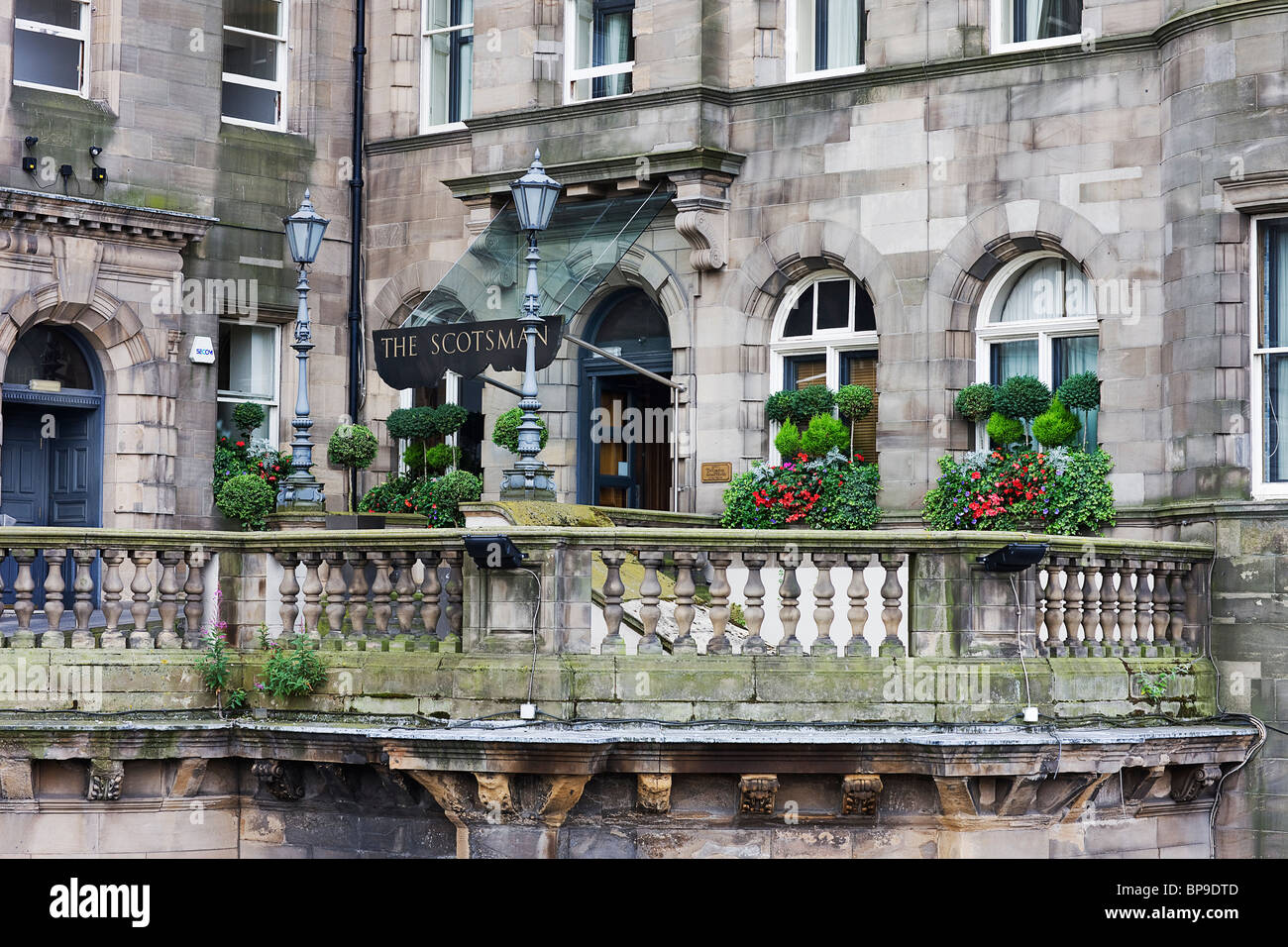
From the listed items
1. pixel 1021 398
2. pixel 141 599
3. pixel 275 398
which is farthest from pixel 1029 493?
pixel 275 398

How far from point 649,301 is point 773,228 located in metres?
2.14

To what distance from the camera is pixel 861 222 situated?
22.0 metres

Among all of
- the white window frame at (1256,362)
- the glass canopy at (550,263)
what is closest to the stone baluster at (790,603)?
the white window frame at (1256,362)

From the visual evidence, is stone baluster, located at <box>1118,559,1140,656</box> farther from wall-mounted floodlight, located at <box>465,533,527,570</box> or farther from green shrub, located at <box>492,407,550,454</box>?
green shrub, located at <box>492,407,550,454</box>

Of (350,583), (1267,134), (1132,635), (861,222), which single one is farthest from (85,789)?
(1267,134)

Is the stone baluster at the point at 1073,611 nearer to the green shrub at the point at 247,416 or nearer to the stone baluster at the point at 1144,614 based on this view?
the stone baluster at the point at 1144,614

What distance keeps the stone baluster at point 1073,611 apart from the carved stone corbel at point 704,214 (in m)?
7.12

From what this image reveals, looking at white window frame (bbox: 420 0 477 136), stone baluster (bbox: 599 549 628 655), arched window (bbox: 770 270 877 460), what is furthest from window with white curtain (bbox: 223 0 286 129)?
stone baluster (bbox: 599 549 628 655)

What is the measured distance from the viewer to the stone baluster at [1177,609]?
18359 millimetres

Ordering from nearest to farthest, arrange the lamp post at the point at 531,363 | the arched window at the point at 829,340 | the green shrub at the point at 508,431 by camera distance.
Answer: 1. the lamp post at the point at 531,363
2. the arched window at the point at 829,340
3. the green shrub at the point at 508,431

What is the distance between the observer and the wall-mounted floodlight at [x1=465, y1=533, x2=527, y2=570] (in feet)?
51.5

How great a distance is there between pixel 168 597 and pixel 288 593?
98 centimetres

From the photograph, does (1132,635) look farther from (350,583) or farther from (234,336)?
(234,336)

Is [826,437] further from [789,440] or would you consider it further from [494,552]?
[494,552]
